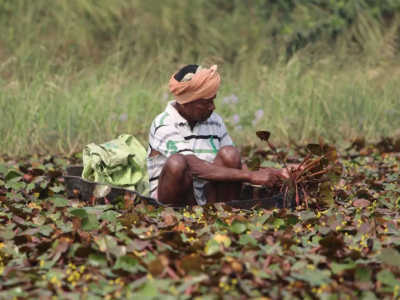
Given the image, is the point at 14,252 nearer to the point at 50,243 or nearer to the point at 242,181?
the point at 50,243

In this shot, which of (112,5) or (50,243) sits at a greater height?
(112,5)

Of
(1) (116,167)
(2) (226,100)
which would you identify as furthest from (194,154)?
(2) (226,100)

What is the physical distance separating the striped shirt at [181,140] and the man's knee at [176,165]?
15cm

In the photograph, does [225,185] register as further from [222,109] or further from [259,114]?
[222,109]

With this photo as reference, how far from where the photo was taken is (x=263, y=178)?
17.6 feet

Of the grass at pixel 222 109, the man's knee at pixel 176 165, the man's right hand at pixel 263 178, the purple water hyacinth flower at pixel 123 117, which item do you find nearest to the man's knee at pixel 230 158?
the man's right hand at pixel 263 178

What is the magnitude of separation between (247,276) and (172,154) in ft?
5.90

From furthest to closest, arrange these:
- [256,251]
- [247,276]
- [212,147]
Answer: [212,147] < [256,251] < [247,276]

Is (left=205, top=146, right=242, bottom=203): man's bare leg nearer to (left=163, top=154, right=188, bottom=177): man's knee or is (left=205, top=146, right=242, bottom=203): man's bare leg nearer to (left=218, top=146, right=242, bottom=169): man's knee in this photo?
(left=218, top=146, right=242, bottom=169): man's knee

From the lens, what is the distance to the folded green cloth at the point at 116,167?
6.06 metres

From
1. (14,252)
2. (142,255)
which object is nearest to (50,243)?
(14,252)

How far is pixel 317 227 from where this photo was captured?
477 cm

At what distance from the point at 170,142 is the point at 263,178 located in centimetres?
70

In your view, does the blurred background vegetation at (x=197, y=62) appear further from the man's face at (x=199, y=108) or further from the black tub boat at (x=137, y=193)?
the man's face at (x=199, y=108)
